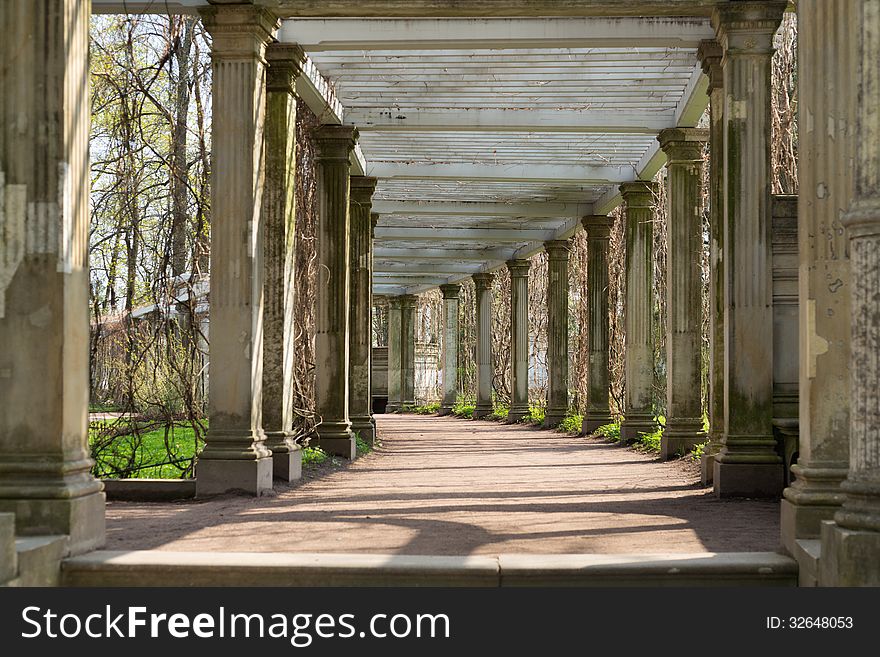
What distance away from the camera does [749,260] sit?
35.2 ft

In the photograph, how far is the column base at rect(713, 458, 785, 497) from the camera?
10.7 meters

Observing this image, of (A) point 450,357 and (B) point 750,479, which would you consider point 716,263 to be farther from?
(A) point 450,357

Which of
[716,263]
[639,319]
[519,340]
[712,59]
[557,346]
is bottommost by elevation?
[557,346]

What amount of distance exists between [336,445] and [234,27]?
7.43 metres

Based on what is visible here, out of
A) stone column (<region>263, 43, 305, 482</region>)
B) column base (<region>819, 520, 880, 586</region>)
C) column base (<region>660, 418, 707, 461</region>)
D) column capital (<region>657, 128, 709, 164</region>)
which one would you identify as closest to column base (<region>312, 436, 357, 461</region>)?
stone column (<region>263, 43, 305, 482</region>)

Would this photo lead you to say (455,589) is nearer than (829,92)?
Yes

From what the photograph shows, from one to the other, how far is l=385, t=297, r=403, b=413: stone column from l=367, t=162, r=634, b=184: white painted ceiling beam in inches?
913

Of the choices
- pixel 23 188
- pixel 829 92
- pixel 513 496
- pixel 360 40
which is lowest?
pixel 513 496

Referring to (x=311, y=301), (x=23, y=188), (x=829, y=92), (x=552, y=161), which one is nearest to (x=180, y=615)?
Result: (x=23, y=188)

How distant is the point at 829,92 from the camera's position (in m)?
6.52

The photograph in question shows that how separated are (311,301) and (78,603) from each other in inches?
401

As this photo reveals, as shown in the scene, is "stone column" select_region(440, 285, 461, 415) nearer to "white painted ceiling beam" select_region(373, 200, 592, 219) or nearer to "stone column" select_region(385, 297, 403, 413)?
"stone column" select_region(385, 297, 403, 413)

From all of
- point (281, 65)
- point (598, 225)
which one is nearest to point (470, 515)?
point (281, 65)

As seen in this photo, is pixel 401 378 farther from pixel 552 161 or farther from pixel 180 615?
pixel 180 615
